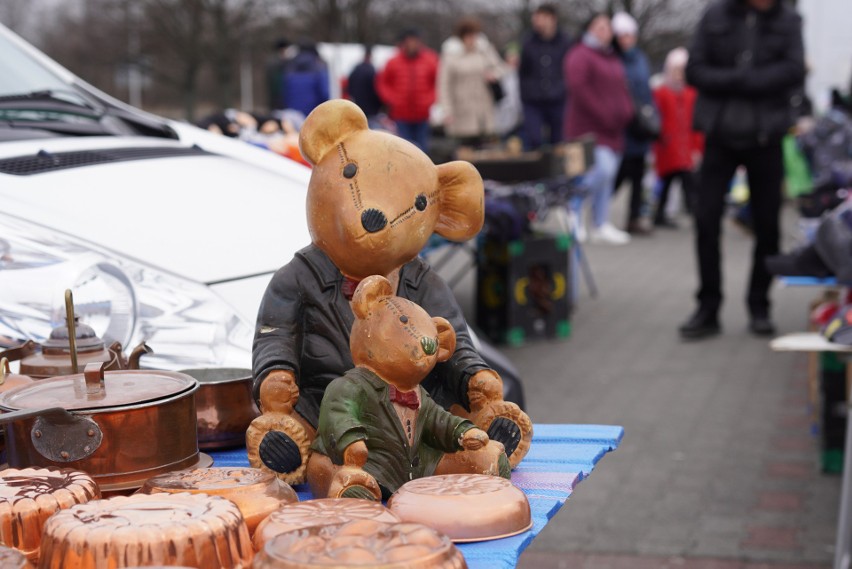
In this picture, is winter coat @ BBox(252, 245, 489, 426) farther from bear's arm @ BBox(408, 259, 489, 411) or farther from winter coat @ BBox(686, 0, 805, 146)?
winter coat @ BBox(686, 0, 805, 146)

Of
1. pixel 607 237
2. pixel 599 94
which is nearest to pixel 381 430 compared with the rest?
pixel 599 94

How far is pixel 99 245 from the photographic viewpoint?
2.69m

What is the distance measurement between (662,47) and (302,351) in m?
35.6

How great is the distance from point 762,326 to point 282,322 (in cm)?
618

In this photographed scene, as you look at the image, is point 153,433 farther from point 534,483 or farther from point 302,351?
point 534,483

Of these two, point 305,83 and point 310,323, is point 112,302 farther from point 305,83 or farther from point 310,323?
point 305,83

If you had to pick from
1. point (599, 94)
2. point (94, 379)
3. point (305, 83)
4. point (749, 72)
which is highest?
point (305, 83)

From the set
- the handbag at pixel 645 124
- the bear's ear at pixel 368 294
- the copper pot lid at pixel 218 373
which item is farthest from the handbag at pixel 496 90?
the bear's ear at pixel 368 294

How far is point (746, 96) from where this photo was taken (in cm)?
663

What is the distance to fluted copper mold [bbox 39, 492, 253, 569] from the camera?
133 cm

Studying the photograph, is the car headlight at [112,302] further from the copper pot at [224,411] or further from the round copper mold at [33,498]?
the round copper mold at [33,498]

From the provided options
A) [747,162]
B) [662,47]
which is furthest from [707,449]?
[662,47]

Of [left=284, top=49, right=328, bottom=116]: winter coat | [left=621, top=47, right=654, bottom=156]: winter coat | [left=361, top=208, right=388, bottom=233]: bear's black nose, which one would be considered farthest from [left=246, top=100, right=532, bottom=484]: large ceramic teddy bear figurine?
[left=284, top=49, right=328, bottom=116]: winter coat

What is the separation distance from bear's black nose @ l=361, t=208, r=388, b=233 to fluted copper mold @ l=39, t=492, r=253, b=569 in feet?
1.81
